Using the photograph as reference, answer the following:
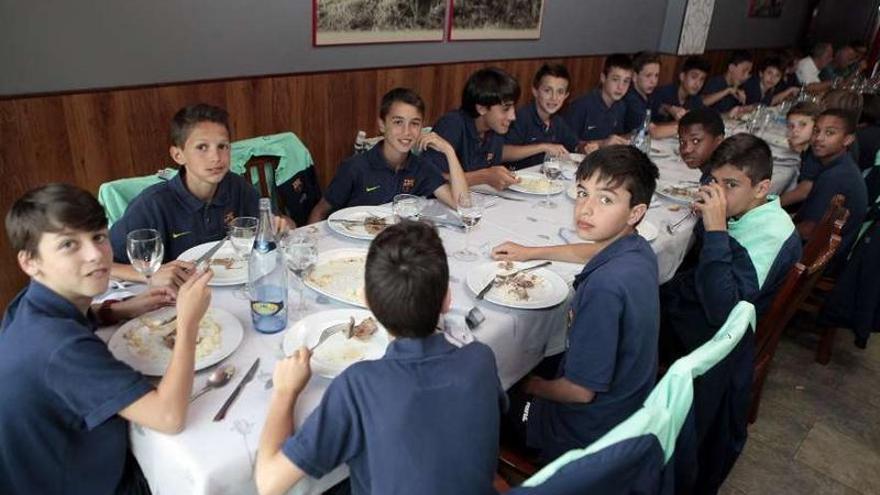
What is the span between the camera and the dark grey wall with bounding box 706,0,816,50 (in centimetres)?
713

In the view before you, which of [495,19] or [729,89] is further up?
[495,19]

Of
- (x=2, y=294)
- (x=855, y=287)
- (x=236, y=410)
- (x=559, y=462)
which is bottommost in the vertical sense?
(x=2, y=294)

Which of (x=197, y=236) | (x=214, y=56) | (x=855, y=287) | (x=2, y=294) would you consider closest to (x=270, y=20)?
(x=214, y=56)

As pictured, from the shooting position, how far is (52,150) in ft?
8.18

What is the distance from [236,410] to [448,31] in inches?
138

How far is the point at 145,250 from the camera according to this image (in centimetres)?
139

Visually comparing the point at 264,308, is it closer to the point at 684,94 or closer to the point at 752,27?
the point at 684,94

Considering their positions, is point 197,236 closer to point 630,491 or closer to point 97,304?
point 97,304

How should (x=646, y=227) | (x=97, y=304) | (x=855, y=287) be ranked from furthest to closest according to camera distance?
(x=855, y=287) → (x=646, y=227) → (x=97, y=304)

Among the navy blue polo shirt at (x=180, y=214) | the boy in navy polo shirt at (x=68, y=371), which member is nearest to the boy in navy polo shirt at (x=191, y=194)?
the navy blue polo shirt at (x=180, y=214)

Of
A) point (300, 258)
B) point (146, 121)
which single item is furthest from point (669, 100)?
point (300, 258)

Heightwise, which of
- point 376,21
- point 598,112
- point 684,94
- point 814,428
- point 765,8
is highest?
point 765,8

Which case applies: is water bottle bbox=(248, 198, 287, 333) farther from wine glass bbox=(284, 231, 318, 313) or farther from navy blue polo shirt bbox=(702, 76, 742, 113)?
navy blue polo shirt bbox=(702, 76, 742, 113)

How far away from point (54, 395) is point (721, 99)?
18.9ft
